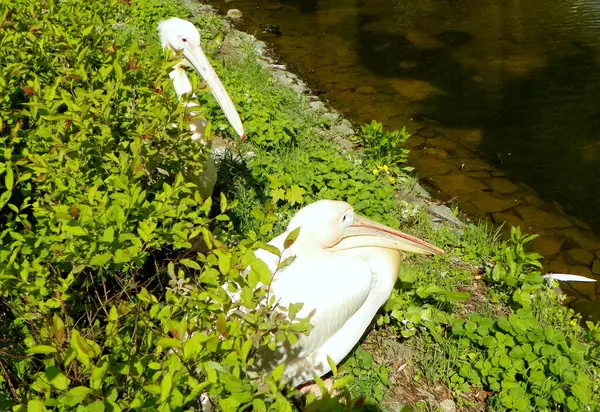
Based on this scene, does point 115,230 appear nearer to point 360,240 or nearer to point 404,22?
point 360,240

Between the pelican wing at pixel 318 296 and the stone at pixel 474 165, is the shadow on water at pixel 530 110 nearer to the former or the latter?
the stone at pixel 474 165

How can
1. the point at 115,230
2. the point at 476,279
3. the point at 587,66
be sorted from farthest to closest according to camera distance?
the point at 587,66 < the point at 476,279 < the point at 115,230

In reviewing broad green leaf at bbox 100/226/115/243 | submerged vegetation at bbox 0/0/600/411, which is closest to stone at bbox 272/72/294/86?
submerged vegetation at bbox 0/0/600/411

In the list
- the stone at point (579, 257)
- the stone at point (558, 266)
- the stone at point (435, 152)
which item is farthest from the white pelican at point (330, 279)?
the stone at point (435, 152)

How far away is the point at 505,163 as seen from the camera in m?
5.73

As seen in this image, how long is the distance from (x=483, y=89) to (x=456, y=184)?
2.47m

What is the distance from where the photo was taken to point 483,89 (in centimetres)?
721

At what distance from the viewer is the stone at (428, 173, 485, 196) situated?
5285 mm

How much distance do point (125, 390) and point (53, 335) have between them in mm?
284

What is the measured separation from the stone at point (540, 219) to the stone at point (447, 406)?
2.48 meters

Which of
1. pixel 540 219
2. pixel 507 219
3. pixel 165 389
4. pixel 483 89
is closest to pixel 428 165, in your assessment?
pixel 507 219

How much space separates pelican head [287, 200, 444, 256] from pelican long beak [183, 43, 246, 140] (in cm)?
105

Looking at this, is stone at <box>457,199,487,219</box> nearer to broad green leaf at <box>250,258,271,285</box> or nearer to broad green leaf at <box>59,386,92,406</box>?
broad green leaf at <box>250,258,271,285</box>

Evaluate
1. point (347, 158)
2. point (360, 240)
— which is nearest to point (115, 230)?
point (360, 240)
